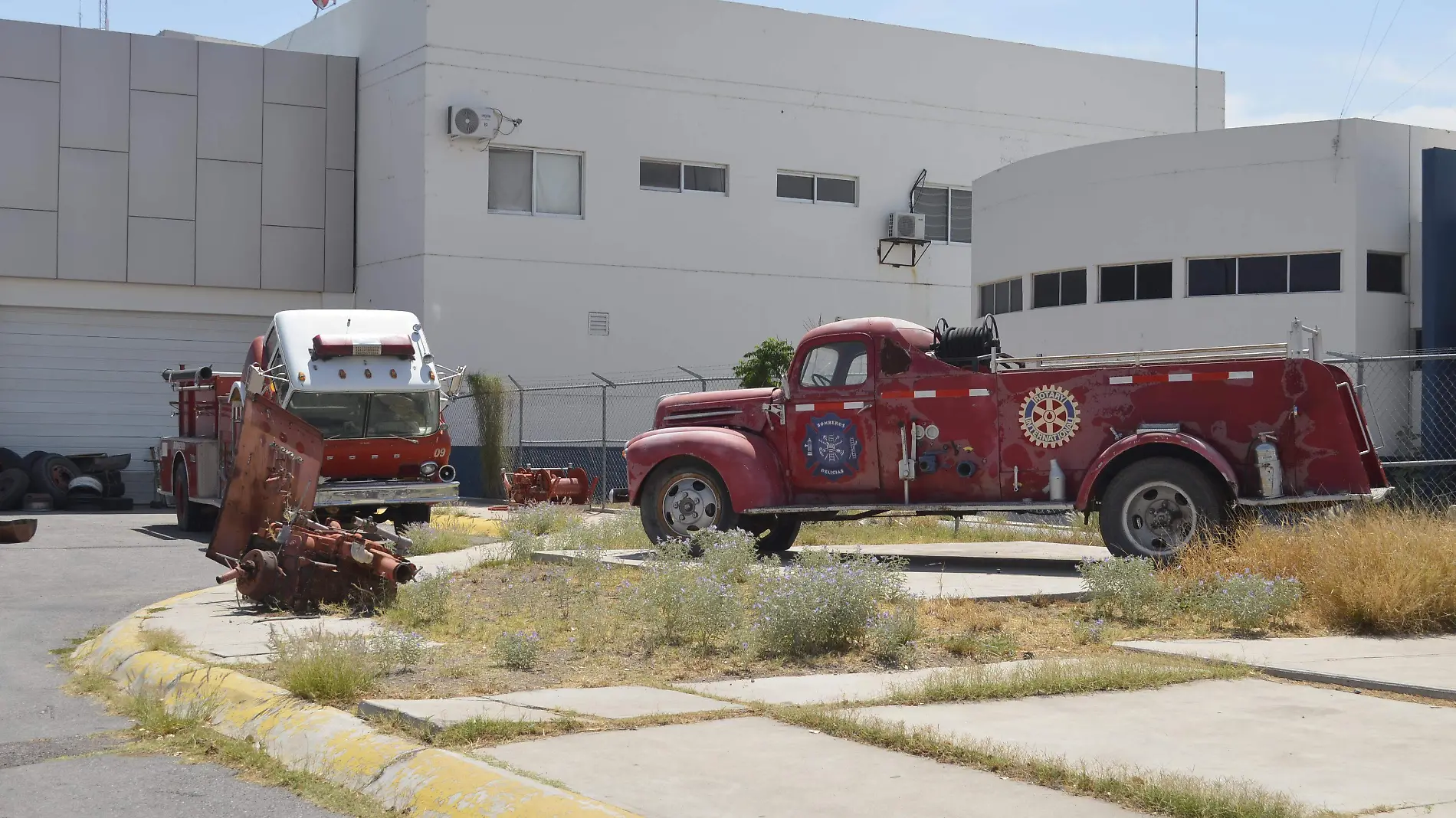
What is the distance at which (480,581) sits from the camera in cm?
1308

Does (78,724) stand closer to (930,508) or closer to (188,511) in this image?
(930,508)

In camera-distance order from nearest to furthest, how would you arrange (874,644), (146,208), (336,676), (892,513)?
(336,676) < (874,644) < (892,513) < (146,208)

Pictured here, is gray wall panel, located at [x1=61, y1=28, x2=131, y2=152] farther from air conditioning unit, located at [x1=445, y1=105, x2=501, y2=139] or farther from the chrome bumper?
the chrome bumper

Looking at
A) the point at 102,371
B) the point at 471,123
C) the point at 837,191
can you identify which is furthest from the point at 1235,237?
the point at 102,371

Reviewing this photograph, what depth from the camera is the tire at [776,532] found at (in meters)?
14.8

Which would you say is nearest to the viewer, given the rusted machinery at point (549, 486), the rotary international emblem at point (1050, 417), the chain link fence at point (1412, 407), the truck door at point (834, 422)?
the rotary international emblem at point (1050, 417)

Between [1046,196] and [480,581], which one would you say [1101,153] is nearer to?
[1046,196]

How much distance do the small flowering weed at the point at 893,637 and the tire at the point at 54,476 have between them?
69.6 ft

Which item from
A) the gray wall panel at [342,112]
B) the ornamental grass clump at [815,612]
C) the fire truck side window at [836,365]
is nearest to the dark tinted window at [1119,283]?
the fire truck side window at [836,365]

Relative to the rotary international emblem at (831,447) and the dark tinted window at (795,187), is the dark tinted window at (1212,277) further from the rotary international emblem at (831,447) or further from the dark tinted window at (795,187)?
the rotary international emblem at (831,447)

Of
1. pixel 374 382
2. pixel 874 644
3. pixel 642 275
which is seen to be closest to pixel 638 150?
pixel 642 275

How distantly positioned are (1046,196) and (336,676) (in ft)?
66.8

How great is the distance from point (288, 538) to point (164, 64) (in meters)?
21.2

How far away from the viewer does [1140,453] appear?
12797 millimetres
